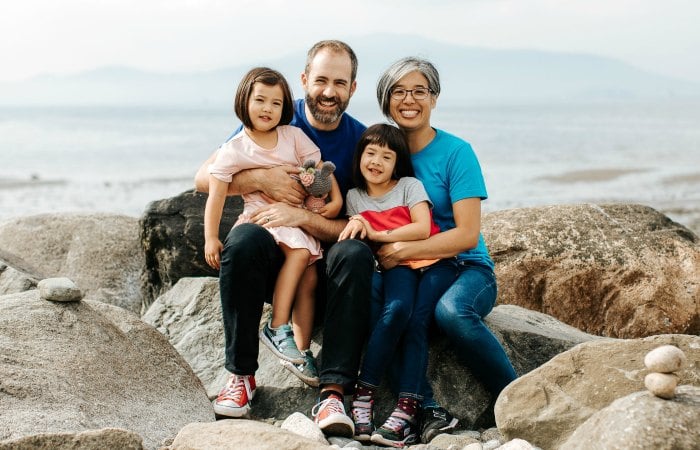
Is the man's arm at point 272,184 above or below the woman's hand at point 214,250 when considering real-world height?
above

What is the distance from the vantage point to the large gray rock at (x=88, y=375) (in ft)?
13.8

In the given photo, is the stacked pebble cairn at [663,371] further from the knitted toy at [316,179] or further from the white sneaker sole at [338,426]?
the knitted toy at [316,179]

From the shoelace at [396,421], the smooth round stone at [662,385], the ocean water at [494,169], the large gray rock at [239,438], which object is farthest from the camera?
the ocean water at [494,169]

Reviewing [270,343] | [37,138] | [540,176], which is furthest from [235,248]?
[37,138]

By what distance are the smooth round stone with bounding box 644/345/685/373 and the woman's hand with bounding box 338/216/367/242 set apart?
1.81m

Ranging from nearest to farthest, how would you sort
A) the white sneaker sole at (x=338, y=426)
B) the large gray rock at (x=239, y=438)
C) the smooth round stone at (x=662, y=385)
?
the smooth round stone at (x=662, y=385) → the large gray rock at (x=239, y=438) → the white sneaker sole at (x=338, y=426)

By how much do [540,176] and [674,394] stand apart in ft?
69.9

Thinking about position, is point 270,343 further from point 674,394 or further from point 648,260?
point 648,260

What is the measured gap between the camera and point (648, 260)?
7.03 metres

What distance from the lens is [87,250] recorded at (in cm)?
828

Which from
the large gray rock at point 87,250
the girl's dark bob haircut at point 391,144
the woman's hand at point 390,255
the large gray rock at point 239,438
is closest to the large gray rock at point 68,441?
the large gray rock at point 239,438

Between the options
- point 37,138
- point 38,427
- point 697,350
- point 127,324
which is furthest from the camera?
point 37,138

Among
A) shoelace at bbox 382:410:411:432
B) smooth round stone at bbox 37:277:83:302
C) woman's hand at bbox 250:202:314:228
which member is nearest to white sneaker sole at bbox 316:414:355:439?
shoelace at bbox 382:410:411:432

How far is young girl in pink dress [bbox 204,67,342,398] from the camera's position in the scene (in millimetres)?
4961
